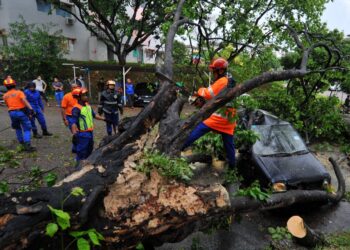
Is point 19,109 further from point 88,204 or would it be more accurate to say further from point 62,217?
point 62,217

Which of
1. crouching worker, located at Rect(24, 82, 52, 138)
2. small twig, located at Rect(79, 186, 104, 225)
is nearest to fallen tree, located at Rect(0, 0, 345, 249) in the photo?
small twig, located at Rect(79, 186, 104, 225)

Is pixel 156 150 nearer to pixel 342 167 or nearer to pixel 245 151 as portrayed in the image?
pixel 245 151

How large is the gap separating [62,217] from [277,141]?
4605mm

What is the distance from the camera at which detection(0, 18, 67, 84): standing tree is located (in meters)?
17.3

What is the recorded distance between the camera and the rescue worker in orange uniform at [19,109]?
692cm

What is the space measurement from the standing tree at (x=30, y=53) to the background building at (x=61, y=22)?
126 cm

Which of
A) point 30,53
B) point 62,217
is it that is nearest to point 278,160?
point 62,217

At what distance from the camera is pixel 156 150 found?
3.40 m

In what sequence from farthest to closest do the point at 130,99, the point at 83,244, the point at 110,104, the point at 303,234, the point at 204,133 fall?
the point at 130,99, the point at 110,104, the point at 204,133, the point at 303,234, the point at 83,244

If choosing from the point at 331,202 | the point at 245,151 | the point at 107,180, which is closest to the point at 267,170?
the point at 245,151

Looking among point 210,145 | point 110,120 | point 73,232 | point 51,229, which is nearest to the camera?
point 51,229

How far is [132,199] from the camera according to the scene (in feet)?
9.06

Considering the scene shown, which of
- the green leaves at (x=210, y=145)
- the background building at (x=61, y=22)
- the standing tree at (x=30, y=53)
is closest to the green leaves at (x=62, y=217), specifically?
the green leaves at (x=210, y=145)

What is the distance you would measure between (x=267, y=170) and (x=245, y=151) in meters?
0.72
